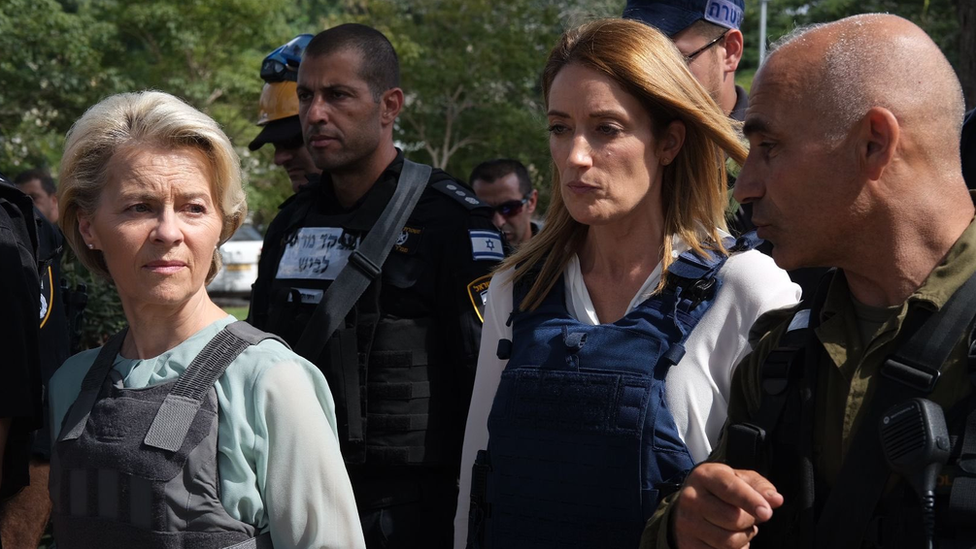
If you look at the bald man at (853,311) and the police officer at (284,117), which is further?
the police officer at (284,117)

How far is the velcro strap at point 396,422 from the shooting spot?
3.56m

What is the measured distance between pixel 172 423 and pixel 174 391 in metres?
0.08

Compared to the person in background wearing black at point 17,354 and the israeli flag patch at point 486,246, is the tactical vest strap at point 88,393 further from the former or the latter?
the israeli flag patch at point 486,246

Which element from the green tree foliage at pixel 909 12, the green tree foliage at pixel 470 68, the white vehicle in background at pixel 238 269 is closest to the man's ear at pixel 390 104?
the green tree foliage at pixel 909 12

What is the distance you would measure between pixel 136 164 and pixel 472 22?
21263 millimetres

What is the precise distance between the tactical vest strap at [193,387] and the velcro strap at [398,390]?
1263 millimetres

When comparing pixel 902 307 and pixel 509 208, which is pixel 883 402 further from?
pixel 509 208

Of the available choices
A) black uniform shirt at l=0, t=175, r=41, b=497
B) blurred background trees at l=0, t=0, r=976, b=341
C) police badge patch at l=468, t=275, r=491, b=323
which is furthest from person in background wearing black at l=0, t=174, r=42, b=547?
blurred background trees at l=0, t=0, r=976, b=341

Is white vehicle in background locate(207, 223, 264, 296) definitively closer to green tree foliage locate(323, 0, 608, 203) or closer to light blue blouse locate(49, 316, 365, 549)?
green tree foliage locate(323, 0, 608, 203)

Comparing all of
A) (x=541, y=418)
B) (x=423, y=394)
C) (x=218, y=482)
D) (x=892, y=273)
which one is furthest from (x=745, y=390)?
(x=423, y=394)

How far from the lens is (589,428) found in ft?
7.81

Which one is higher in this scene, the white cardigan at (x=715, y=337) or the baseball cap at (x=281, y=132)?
the baseball cap at (x=281, y=132)

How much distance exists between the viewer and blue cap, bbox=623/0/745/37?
A: 3791 millimetres

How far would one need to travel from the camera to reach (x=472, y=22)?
23016 mm
